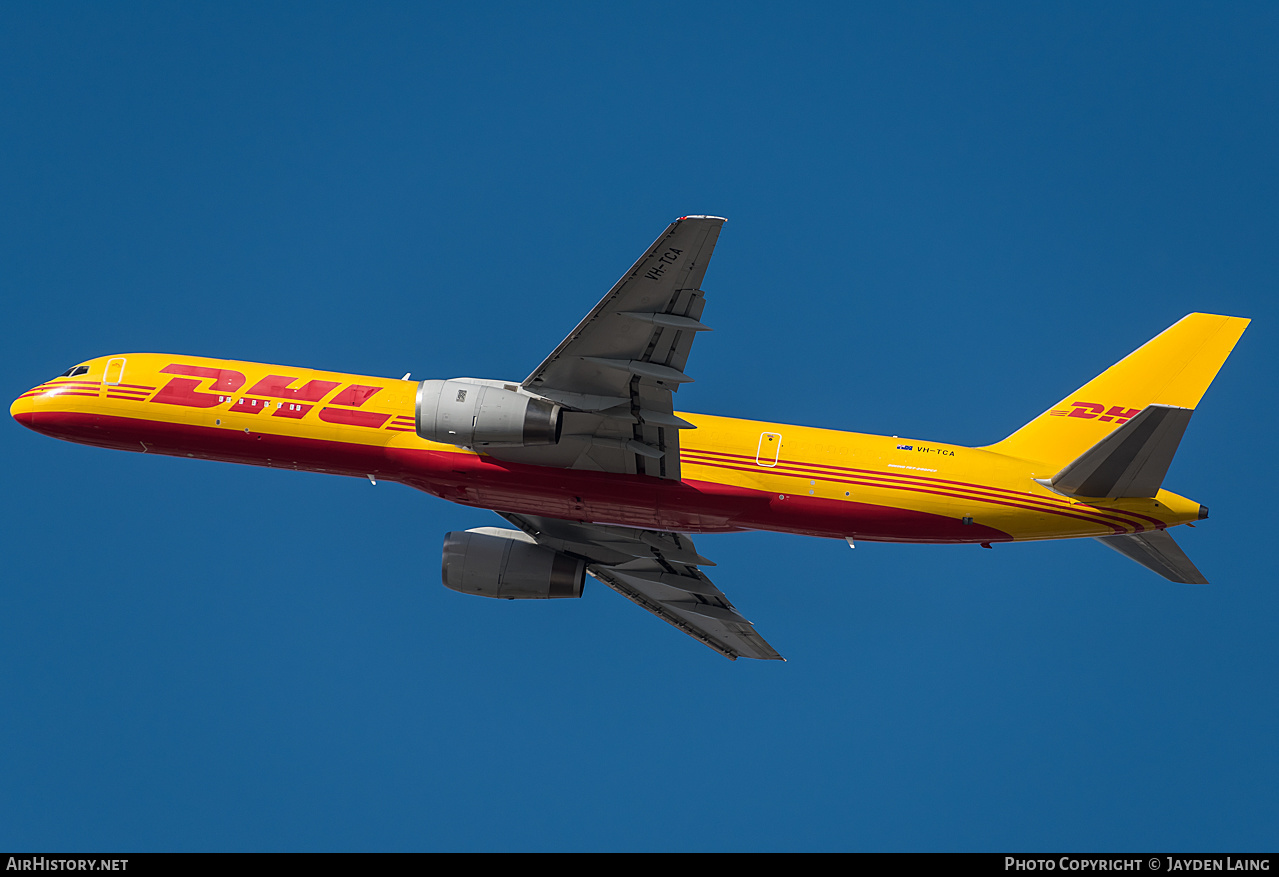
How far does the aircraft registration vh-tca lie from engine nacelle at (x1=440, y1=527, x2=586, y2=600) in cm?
216

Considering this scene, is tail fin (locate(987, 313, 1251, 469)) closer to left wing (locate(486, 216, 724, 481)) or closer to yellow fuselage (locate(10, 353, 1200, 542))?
yellow fuselage (locate(10, 353, 1200, 542))

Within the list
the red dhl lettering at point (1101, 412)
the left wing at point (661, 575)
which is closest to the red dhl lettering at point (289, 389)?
the left wing at point (661, 575)

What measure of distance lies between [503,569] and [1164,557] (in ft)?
63.2

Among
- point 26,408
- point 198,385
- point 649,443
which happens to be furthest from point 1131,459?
point 26,408

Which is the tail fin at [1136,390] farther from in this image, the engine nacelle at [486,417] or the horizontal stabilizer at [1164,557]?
the engine nacelle at [486,417]

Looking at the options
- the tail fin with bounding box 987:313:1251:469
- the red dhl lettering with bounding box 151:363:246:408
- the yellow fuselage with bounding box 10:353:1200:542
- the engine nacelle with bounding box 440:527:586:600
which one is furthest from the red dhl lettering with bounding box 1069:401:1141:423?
the red dhl lettering with bounding box 151:363:246:408

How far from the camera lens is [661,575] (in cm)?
4094

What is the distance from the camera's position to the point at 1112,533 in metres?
32.6

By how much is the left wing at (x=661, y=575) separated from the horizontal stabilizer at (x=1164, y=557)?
1258 centimetres

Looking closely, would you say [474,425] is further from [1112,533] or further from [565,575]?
[1112,533]

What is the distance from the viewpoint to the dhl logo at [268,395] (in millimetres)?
35000

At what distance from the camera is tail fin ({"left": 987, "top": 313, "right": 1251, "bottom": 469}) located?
3431 centimetres
